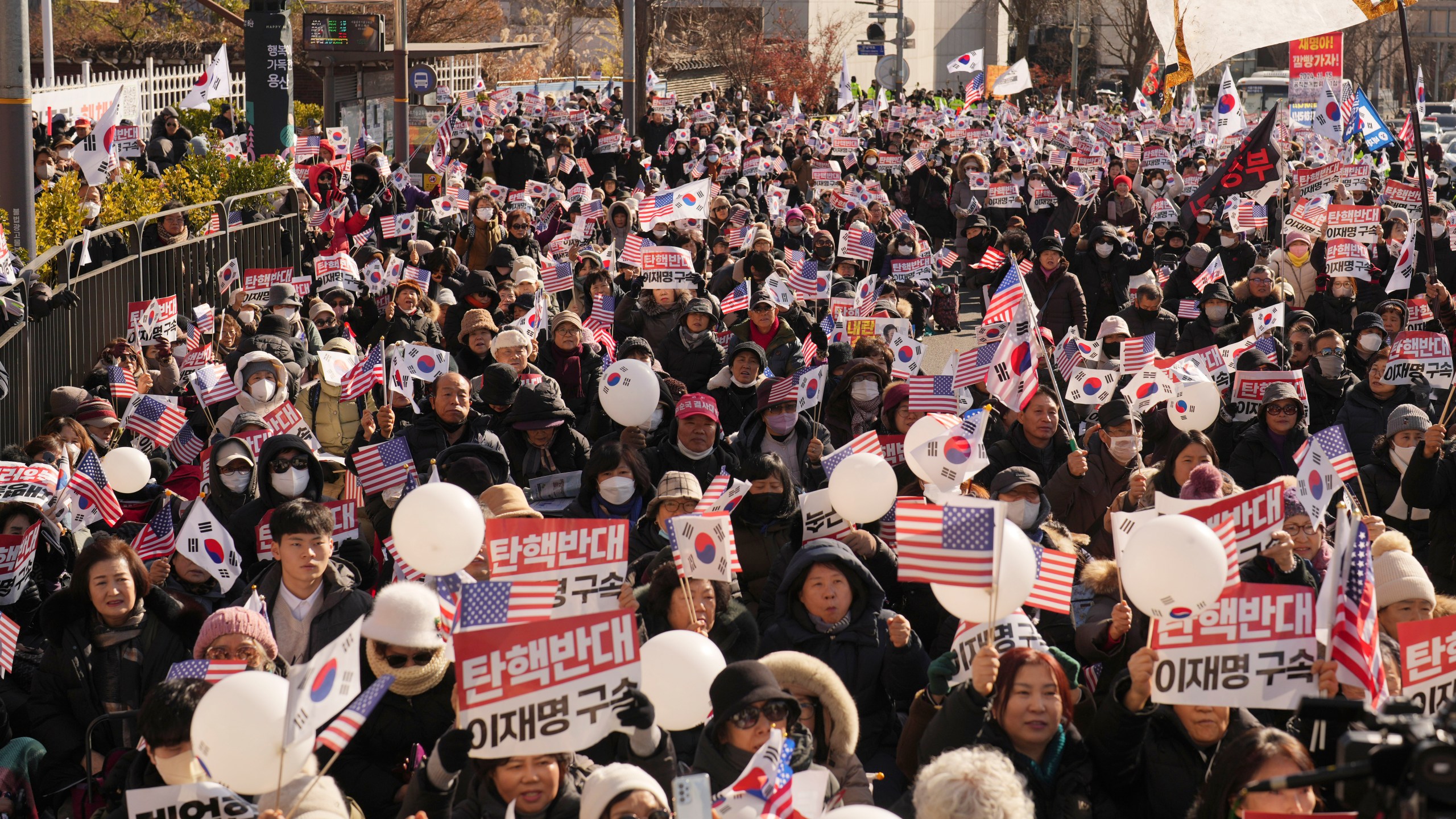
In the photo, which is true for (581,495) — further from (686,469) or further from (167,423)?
(167,423)

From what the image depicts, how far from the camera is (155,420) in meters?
8.87

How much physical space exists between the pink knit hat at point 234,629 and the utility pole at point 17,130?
8.17 m

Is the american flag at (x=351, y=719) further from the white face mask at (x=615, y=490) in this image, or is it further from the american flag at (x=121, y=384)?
the american flag at (x=121, y=384)

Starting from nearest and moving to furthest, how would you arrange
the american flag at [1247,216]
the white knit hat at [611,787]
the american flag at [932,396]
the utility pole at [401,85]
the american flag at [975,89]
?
1. the white knit hat at [611,787]
2. the american flag at [932,396]
3. the american flag at [1247,216]
4. the utility pole at [401,85]
5. the american flag at [975,89]

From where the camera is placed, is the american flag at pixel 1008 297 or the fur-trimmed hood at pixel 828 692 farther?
the american flag at pixel 1008 297

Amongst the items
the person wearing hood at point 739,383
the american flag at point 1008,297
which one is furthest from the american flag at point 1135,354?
the person wearing hood at point 739,383

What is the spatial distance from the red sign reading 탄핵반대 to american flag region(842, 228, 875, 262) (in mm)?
11058

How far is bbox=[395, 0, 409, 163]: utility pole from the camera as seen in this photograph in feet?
86.4

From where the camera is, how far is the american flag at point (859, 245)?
15.1 meters

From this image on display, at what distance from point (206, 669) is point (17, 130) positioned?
351 inches

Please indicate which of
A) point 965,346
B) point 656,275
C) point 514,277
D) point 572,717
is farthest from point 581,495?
point 965,346

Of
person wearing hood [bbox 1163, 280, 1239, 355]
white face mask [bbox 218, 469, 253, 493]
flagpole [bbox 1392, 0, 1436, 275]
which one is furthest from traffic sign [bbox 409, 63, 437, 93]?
white face mask [bbox 218, 469, 253, 493]

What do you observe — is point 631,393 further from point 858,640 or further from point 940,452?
point 858,640

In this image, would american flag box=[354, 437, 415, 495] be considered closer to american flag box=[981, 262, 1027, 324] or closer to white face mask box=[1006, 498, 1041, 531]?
white face mask box=[1006, 498, 1041, 531]
